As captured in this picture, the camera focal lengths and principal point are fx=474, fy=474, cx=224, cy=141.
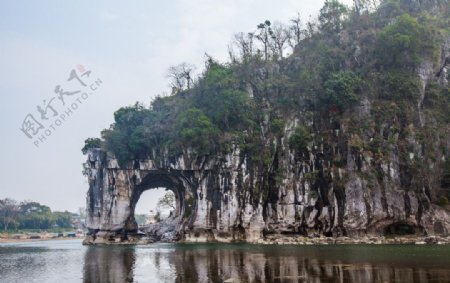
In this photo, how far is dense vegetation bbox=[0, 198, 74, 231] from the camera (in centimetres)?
8888

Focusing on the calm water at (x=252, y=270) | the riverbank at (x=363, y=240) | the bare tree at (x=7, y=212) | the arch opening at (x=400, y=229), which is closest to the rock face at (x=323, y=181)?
the arch opening at (x=400, y=229)

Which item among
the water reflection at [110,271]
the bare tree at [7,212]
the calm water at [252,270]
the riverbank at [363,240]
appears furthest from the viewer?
the bare tree at [7,212]

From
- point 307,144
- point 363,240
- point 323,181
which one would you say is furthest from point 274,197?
point 363,240

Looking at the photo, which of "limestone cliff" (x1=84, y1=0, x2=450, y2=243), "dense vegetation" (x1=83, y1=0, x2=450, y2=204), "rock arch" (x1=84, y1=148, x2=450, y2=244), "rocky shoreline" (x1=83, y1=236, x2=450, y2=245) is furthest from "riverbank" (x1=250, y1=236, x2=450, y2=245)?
"dense vegetation" (x1=83, y1=0, x2=450, y2=204)

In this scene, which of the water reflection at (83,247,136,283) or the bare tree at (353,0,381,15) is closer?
the water reflection at (83,247,136,283)

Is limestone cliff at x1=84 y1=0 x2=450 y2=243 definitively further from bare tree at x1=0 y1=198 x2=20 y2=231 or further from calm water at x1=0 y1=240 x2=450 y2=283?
bare tree at x1=0 y1=198 x2=20 y2=231

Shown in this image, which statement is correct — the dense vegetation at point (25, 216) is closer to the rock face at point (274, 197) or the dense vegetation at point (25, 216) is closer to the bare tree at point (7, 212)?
the bare tree at point (7, 212)

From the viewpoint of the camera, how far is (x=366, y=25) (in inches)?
2002

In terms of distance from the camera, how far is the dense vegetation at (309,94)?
145ft

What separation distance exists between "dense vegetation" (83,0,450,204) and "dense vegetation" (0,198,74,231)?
45659 millimetres

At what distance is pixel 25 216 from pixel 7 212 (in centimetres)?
373

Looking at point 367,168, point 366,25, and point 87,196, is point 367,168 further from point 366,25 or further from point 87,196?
point 87,196

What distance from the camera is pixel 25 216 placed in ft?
301

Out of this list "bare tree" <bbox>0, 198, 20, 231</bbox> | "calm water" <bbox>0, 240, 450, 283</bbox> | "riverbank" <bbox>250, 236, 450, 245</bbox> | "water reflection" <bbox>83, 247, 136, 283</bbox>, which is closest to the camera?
"calm water" <bbox>0, 240, 450, 283</bbox>
